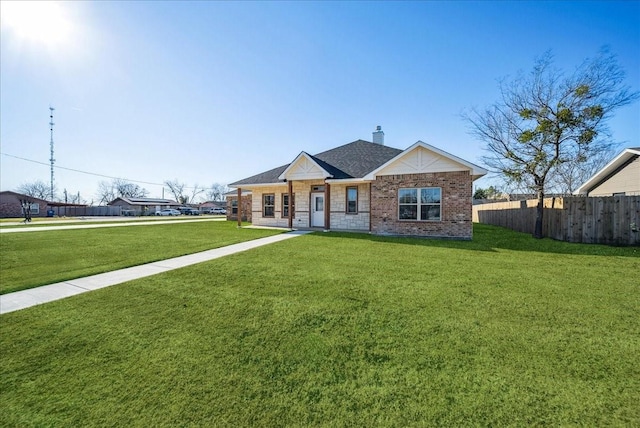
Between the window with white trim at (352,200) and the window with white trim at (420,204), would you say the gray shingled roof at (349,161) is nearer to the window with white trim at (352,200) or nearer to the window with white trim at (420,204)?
the window with white trim at (352,200)

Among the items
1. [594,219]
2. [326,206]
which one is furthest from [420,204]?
[594,219]

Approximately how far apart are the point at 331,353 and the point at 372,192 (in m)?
11.2

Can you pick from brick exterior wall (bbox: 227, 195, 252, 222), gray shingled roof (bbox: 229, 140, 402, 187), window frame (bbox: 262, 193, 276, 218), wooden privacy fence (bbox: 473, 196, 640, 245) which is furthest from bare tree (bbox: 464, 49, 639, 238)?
brick exterior wall (bbox: 227, 195, 252, 222)

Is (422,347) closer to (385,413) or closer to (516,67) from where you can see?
(385,413)

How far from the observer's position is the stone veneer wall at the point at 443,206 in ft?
39.4

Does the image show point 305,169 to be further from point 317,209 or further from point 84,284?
point 84,284

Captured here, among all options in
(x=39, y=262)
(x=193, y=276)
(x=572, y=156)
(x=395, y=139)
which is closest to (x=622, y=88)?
(x=572, y=156)

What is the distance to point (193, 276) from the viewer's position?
649cm

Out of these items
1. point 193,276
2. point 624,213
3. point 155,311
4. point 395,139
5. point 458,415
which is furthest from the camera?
point 395,139

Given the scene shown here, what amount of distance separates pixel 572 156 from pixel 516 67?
5.23 metres

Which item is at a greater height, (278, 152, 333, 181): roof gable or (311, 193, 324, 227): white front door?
(278, 152, 333, 181): roof gable

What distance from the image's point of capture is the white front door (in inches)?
650

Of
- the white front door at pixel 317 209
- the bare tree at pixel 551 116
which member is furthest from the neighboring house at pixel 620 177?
the white front door at pixel 317 209

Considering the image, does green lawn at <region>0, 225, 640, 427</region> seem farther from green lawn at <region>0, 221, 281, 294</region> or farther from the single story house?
the single story house
